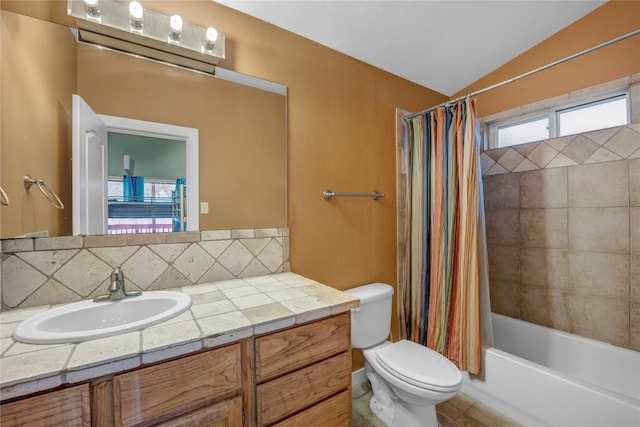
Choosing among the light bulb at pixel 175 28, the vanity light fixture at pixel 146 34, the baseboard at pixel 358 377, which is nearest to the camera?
the vanity light fixture at pixel 146 34

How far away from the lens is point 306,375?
97cm

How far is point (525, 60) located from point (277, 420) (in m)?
2.81

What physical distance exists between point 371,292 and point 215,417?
3.73 feet

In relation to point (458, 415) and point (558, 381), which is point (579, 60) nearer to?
point (558, 381)

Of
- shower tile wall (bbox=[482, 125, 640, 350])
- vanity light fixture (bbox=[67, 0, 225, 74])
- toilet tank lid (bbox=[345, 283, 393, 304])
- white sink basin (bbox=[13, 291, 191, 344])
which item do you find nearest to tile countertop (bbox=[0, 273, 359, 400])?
white sink basin (bbox=[13, 291, 191, 344])

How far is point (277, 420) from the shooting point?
0.91 meters

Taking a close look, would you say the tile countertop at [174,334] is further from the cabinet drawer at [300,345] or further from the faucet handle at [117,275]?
the faucet handle at [117,275]

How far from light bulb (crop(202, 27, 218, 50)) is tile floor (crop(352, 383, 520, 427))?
2.22 meters

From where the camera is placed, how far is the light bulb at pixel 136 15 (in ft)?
3.77

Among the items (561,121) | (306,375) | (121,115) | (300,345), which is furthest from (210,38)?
(561,121)

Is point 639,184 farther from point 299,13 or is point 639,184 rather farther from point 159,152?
point 159,152

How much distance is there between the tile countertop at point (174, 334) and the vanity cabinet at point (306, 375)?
0.06 meters

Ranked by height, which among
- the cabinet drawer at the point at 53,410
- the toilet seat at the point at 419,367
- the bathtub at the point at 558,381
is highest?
the cabinet drawer at the point at 53,410

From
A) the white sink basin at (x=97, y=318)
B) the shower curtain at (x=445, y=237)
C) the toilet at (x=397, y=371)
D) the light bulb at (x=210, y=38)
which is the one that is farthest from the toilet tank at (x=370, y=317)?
the light bulb at (x=210, y=38)
